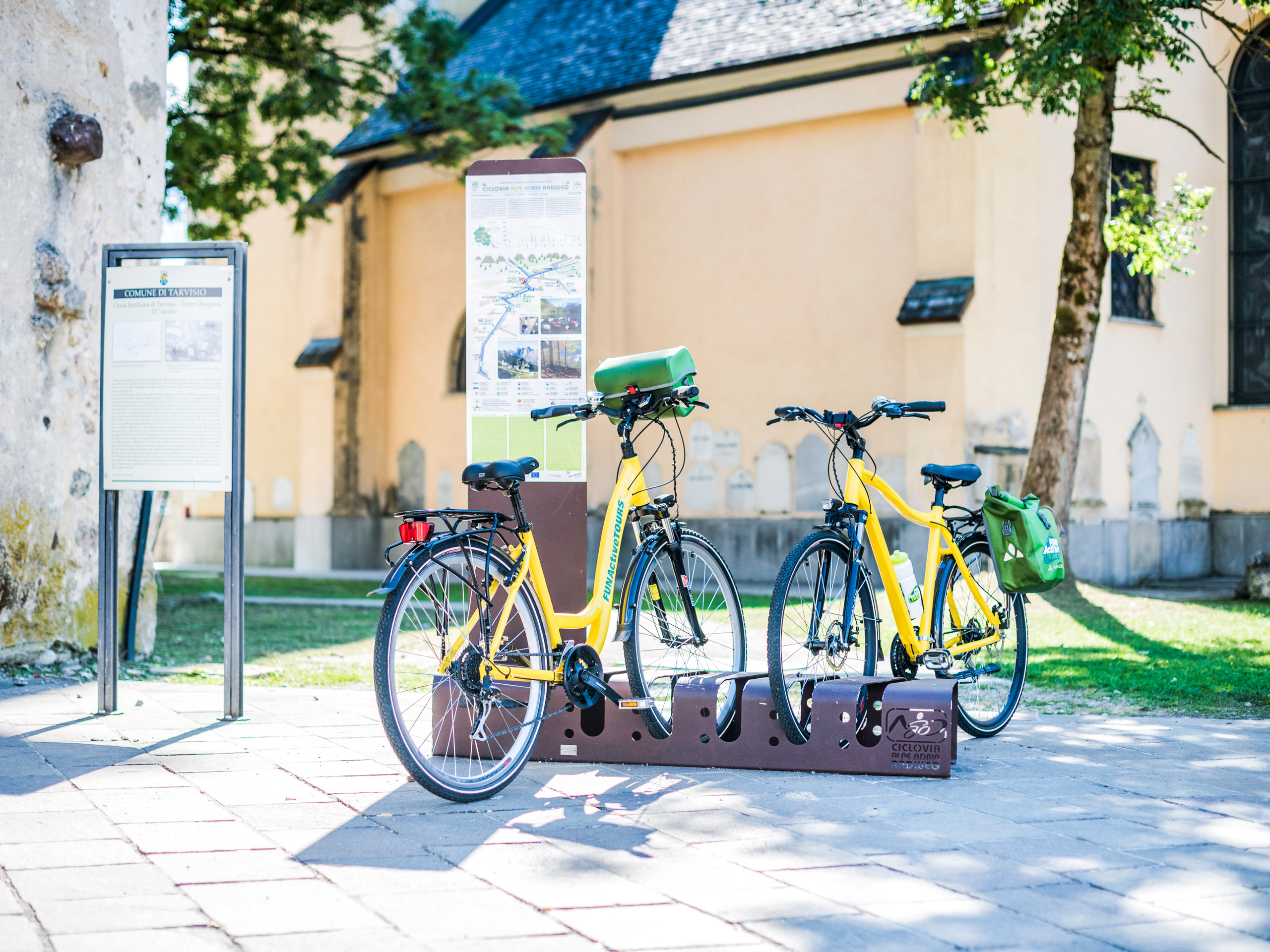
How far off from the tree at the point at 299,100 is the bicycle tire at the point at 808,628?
1132 cm

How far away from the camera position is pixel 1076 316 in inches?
454

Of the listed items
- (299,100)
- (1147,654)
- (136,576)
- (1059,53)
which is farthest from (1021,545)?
(299,100)

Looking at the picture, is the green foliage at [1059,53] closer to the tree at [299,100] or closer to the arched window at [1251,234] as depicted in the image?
the tree at [299,100]

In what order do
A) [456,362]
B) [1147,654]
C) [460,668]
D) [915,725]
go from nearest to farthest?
[460,668] → [915,725] → [1147,654] → [456,362]

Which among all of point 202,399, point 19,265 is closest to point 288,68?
point 19,265

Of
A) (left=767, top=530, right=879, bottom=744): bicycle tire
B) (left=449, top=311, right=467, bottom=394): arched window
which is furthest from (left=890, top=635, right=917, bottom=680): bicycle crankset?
(left=449, top=311, right=467, bottom=394): arched window

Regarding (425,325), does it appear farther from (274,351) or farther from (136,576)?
(136,576)

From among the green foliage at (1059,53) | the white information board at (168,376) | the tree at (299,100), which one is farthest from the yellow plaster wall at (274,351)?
the white information board at (168,376)

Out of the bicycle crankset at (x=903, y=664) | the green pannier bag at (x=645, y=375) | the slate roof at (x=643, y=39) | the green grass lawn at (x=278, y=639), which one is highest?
the slate roof at (x=643, y=39)

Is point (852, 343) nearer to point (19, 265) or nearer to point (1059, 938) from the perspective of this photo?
point (19, 265)

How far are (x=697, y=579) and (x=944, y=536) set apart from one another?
1127 millimetres

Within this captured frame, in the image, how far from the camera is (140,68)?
8.24m

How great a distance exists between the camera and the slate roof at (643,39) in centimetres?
1593

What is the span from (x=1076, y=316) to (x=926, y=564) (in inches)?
270
